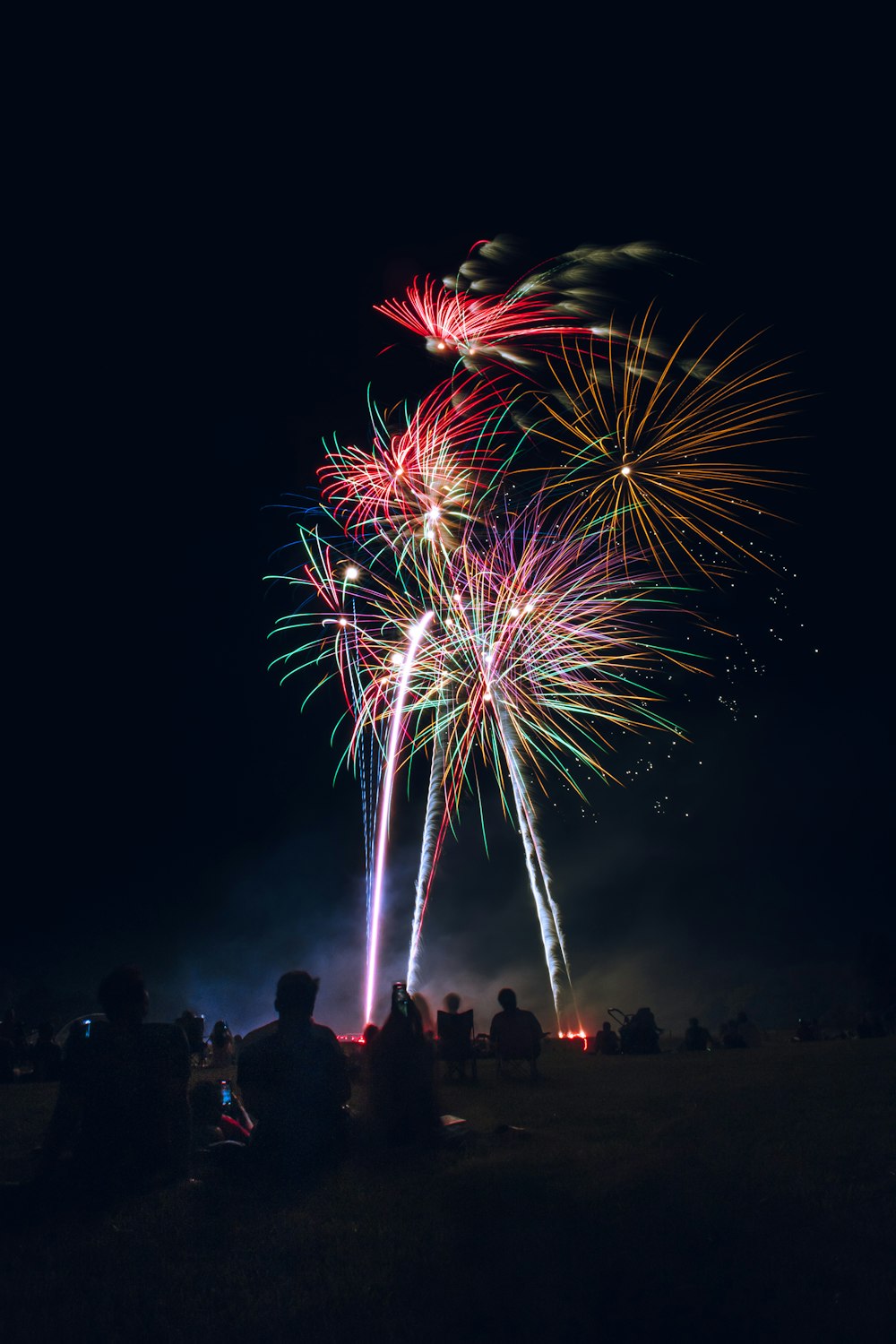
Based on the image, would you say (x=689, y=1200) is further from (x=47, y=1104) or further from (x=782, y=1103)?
(x=47, y=1104)

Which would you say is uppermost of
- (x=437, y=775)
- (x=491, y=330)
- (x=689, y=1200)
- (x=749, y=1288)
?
(x=491, y=330)

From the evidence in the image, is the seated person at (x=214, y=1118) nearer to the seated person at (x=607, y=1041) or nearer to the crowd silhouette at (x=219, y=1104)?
the crowd silhouette at (x=219, y=1104)

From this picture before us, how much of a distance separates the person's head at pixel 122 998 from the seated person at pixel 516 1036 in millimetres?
5568

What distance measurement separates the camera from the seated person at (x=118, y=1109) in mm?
4055

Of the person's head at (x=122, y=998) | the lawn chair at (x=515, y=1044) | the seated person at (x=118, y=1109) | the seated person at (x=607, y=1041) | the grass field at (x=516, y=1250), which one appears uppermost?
the seated person at (x=607, y=1041)

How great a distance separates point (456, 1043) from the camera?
9.78 meters

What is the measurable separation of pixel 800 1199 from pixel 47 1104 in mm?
6408

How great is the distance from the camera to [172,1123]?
4324mm

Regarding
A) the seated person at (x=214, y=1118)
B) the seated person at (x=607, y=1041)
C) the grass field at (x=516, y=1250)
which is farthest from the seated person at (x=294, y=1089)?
the seated person at (x=607, y=1041)

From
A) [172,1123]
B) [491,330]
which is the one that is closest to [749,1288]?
[172,1123]

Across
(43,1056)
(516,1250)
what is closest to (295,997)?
(516,1250)

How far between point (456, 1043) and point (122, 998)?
6.22 metres

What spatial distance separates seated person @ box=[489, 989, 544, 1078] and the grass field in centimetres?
384

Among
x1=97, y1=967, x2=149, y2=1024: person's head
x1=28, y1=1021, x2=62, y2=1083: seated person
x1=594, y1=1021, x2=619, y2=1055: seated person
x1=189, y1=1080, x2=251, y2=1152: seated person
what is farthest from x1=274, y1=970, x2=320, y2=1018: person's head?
x1=594, y1=1021, x2=619, y2=1055: seated person
